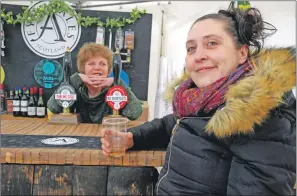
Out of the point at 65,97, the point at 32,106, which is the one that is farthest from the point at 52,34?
the point at 65,97

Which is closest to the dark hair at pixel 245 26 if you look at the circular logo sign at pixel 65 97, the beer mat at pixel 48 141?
the beer mat at pixel 48 141

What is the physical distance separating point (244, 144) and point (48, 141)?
0.82 metres

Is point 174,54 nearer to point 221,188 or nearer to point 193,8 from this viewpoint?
point 193,8

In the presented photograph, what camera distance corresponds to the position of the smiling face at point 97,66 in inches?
104

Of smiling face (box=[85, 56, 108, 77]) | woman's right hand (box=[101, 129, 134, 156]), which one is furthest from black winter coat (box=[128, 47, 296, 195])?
smiling face (box=[85, 56, 108, 77])

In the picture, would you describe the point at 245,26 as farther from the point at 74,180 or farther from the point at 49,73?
the point at 49,73

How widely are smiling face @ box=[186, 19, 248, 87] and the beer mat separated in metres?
Answer: 0.52

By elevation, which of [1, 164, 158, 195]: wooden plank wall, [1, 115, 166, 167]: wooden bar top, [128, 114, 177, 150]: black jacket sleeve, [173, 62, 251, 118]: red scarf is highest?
[173, 62, 251, 118]: red scarf

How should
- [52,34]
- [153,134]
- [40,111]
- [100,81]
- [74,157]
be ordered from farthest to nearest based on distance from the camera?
1. [52,34]
2. [40,111]
3. [100,81]
4. [153,134]
5. [74,157]

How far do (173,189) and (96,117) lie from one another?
176 centimetres

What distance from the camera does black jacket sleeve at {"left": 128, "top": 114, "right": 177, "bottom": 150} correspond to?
124cm

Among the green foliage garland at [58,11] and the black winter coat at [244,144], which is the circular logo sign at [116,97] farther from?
the green foliage garland at [58,11]

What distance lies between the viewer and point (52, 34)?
11.2ft

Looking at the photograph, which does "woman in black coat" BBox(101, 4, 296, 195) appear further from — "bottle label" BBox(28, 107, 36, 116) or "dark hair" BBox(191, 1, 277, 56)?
"bottle label" BBox(28, 107, 36, 116)
